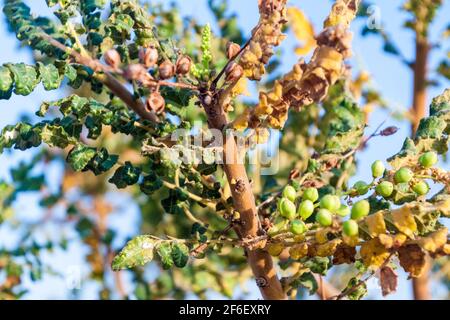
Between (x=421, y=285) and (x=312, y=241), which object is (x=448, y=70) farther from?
(x=312, y=241)

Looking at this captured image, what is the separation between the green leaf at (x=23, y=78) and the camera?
124 centimetres

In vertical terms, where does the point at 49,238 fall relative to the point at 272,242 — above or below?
above

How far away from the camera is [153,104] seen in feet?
3.51

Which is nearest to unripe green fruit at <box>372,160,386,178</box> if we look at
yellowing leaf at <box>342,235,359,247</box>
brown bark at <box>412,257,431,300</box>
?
yellowing leaf at <box>342,235,359,247</box>

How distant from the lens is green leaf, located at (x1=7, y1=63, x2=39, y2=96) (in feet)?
4.08

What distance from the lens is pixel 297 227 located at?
117cm

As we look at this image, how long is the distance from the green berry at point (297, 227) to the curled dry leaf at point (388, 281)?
0.49ft

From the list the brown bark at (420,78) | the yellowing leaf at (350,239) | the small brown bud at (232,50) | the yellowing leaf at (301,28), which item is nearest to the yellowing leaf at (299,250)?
the yellowing leaf at (350,239)

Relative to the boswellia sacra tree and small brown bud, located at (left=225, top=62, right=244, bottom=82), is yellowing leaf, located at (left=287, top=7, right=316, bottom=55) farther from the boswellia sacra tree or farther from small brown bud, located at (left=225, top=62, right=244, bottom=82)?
small brown bud, located at (left=225, top=62, right=244, bottom=82)

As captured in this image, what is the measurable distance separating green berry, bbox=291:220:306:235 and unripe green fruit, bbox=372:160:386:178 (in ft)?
0.67

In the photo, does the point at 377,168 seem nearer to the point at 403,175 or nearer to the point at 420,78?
the point at 403,175
